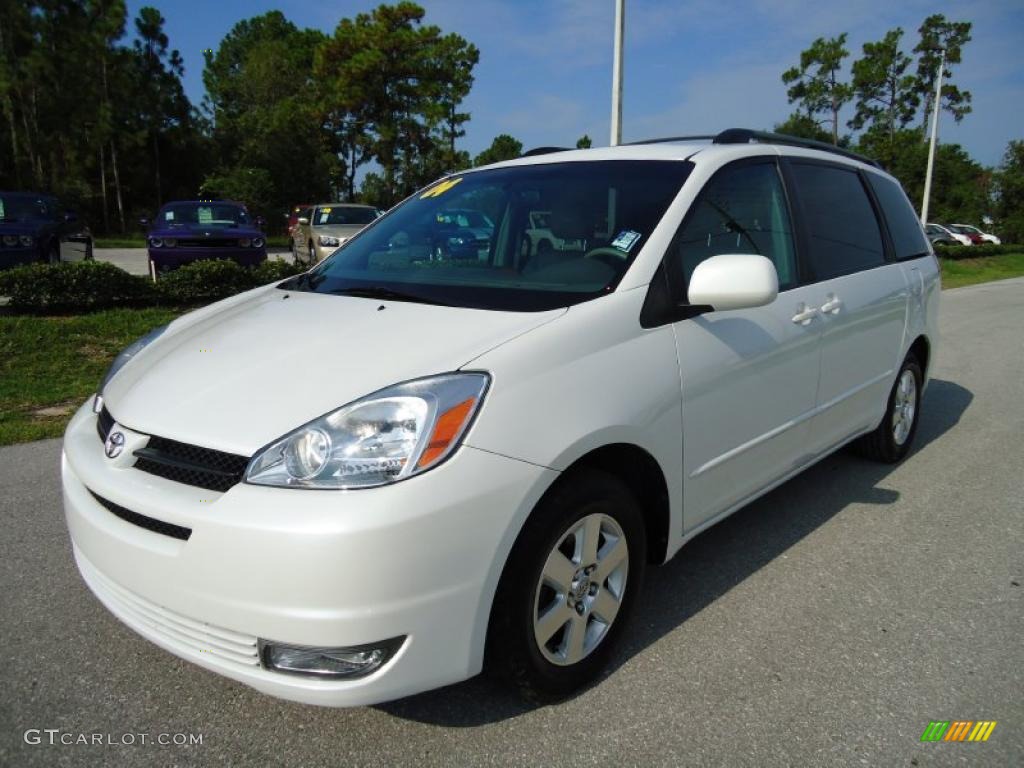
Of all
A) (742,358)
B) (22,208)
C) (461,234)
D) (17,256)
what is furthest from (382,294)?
(22,208)

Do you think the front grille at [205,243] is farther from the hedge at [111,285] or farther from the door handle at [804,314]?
the door handle at [804,314]

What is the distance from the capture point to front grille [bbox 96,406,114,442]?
2412mm

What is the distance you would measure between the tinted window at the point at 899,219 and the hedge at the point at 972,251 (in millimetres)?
23453

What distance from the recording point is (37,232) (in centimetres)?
1049

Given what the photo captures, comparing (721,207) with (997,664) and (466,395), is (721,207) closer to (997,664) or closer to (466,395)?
(466,395)

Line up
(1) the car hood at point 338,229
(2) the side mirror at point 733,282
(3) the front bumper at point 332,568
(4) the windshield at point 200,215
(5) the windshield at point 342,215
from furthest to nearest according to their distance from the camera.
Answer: (5) the windshield at point 342,215
(1) the car hood at point 338,229
(4) the windshield at point 200,215
(2) the side mirror at point 733,282
(3) the front bumper at point 332,568

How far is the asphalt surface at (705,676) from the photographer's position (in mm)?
2123

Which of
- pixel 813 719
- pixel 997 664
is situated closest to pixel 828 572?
pixel 997 664

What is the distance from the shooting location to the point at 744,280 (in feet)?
8.29

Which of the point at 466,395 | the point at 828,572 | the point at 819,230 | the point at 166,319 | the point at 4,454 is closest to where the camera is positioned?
the point at 466,395

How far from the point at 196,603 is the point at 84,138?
35.2 m

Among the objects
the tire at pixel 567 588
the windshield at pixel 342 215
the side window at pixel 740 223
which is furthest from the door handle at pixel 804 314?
the windshield at pixel 342 215

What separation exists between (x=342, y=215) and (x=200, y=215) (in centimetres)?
413

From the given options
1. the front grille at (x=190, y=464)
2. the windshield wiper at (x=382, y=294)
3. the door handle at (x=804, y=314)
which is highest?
the windshield wiper at (x=382, y=294)
